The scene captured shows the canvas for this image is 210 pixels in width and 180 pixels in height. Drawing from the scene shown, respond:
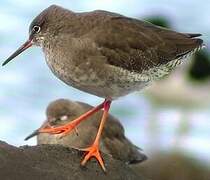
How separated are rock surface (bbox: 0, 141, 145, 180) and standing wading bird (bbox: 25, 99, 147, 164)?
10.2 feet

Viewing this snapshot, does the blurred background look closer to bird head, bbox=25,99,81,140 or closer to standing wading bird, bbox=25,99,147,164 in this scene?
standing wading bird, bbox=25,99,147,164

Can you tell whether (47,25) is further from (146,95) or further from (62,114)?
(146,95)

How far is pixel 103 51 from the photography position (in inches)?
344

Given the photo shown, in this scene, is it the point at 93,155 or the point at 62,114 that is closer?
the point at 93,155

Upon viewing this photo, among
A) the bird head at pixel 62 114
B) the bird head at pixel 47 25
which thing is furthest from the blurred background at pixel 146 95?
the bird head at pixel 47 25

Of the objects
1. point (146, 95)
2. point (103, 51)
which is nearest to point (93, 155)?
point (103, 51)

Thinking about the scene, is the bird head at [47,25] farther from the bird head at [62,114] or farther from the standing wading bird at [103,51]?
the bird head at [62,114]

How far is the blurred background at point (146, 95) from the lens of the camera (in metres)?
16.5

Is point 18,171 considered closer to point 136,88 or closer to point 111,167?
point 111,167

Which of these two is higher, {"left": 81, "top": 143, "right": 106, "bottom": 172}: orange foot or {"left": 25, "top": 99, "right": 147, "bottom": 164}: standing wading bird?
{"left": 81, "top": 143, "right": 106, "bottom": 172}: orange foot

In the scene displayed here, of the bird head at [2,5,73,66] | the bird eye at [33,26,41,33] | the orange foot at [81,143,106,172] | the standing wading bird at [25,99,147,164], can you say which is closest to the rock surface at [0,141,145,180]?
the orange foot at [81,143,106,172]

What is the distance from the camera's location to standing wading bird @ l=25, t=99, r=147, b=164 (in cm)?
1141

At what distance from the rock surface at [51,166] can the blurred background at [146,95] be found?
699cm

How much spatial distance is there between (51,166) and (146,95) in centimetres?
909
